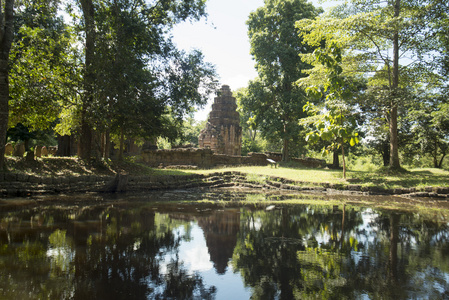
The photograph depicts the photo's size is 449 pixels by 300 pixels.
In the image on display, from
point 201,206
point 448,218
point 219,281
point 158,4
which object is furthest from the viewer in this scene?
point 158,4

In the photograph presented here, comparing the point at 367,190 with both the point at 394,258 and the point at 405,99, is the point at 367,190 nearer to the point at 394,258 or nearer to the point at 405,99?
the point at 405,99

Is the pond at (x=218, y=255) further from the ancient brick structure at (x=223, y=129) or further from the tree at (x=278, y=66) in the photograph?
the ancient brick structure at (x=223, y=129)

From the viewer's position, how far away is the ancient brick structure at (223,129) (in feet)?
106

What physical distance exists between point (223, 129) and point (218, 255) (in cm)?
2900

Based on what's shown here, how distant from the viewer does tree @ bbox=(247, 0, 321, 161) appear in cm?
2414

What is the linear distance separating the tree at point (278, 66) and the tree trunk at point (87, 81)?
47.6 ft

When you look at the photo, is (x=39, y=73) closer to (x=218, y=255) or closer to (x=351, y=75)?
(x=218, y=255)

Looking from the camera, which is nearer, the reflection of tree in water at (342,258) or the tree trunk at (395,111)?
the reflection of tree in water at (342,258)

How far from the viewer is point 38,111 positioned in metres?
12.4

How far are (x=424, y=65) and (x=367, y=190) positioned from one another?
8.11 metres

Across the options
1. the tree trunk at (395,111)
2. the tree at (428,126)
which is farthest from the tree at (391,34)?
the tree at (428,126)

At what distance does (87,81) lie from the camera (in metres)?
11.9

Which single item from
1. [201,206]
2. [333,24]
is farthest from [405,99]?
[201,206]

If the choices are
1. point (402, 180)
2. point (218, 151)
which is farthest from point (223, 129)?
point (402, 180)
